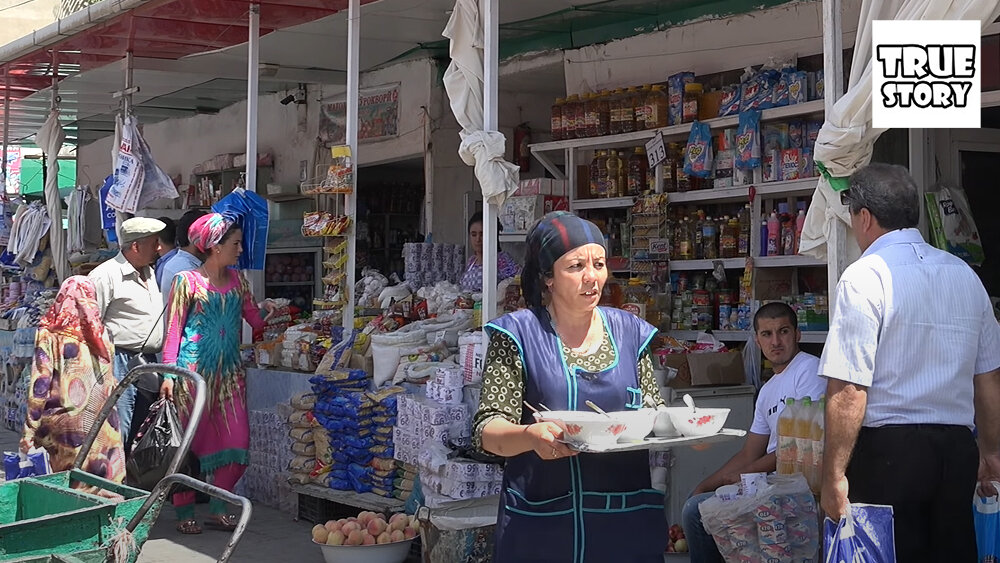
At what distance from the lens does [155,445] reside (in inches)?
261

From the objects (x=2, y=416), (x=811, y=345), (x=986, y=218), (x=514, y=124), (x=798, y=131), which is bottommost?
(x=2, y=416)

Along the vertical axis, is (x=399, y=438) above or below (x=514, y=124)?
below

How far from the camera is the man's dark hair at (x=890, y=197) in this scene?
384cm

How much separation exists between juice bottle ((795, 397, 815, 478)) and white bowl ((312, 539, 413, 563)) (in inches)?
92.4

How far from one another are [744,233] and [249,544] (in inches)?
159

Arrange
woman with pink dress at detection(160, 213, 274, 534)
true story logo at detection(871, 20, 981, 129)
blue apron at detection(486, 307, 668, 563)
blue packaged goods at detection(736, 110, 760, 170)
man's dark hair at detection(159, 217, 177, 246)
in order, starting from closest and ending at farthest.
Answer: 1. blue apron at detection(486, 307, 668, 563)
2. true story logo at detection(871, 20, 981, 129)
3. woman with pink dress at detection(160, 213, 274, 534)
4. blue packaged goods at detection(736, 110, 760, 170)
5. man's dark hair at detection(159, 217, 177, 246)

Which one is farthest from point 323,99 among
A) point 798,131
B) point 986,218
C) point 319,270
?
point 986,218

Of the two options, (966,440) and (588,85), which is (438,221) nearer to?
(588,85)

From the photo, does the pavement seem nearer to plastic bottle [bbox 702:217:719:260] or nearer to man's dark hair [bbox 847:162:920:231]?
plastic bottle [bbox 702:217:719:260]

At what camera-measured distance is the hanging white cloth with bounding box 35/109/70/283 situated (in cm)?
1210

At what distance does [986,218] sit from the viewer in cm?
764

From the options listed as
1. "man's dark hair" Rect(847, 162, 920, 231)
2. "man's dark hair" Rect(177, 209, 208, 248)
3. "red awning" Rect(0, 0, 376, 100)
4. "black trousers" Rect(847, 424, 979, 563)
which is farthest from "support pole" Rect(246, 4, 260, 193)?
"black trousers" Rect(847, 424, 979, 563)

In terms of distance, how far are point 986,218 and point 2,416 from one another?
10292 millimetres

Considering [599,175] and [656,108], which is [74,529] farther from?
[599,175]
